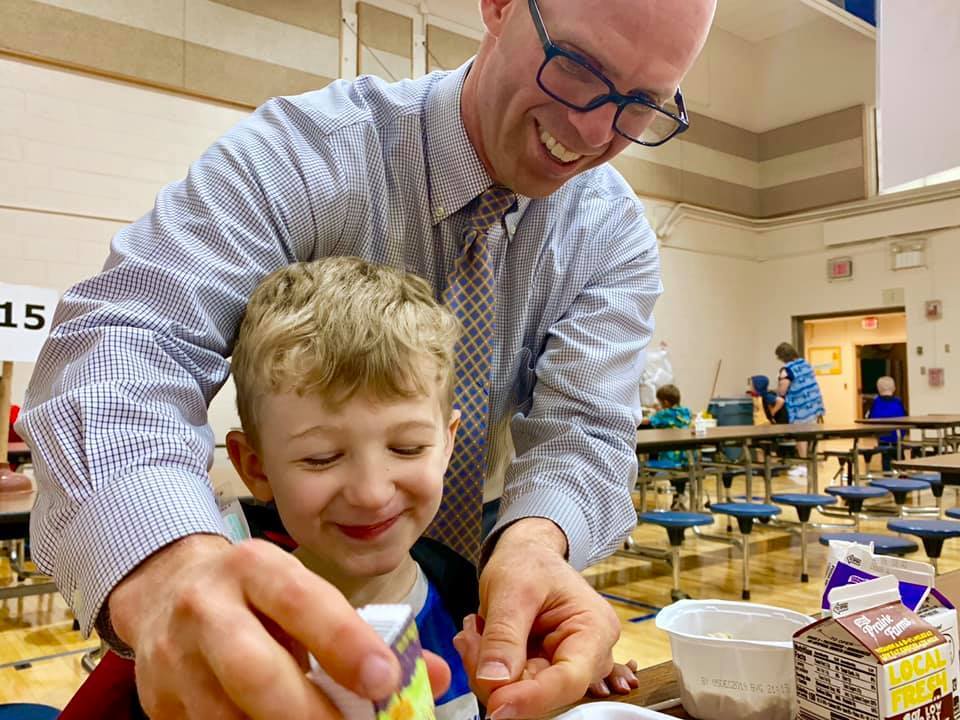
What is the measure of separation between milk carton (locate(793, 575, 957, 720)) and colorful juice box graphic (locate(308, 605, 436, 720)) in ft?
1.21

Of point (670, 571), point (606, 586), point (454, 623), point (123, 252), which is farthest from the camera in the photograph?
point (670, 571)

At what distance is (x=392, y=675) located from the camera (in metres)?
0.32

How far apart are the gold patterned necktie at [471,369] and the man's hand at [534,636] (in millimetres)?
257

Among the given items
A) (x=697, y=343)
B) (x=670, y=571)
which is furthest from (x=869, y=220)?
(x=670, y=571)

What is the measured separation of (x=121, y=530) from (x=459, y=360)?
0.55m

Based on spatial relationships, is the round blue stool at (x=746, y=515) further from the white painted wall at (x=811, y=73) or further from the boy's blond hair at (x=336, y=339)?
the white painted wall at (x=811, y=73)

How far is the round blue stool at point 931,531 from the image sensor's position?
363 cm

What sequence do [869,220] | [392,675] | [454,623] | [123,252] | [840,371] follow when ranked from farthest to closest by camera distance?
[840,371] < [869,220] < [454,623] < [123,252] < [392,675]

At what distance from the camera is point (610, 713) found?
2.05 feet

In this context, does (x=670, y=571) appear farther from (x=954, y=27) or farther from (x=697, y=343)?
(x=697, y=343)

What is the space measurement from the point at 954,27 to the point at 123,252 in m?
1.22

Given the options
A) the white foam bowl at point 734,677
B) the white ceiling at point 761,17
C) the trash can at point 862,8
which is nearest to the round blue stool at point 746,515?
the white foam bowl at point 734,677

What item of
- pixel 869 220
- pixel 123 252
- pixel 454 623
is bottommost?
pixel 454 623

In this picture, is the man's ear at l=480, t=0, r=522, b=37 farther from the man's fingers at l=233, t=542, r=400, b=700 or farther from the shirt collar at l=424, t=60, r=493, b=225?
the man's fingers at l=233, t=542, r=400, b=700
